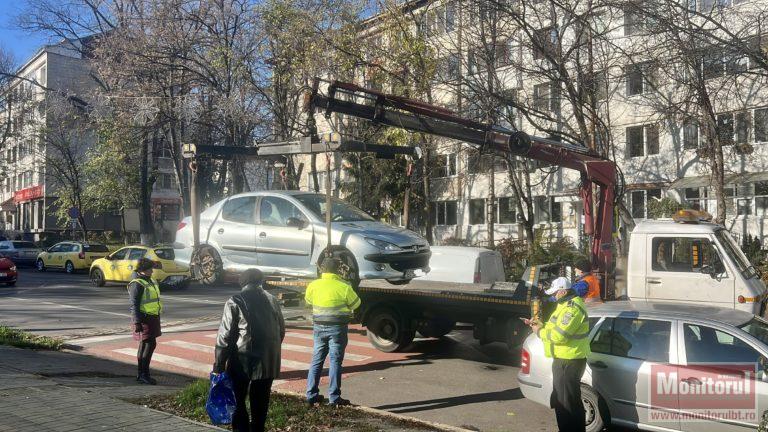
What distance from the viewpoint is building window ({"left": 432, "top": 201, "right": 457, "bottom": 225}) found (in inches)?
1526

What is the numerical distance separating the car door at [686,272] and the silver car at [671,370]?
2655 millimetres

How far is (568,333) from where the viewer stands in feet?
19.7

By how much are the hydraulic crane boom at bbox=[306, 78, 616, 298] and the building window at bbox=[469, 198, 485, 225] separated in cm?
2533

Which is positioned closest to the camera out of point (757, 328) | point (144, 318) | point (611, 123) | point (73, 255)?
point (757, 328)

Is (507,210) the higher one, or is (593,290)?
(507,210)

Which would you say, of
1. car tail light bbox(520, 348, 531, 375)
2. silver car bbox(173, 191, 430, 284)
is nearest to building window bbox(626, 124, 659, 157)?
silver car bbox(173, 191, 430, 284)

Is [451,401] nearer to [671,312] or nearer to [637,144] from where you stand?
[671,312]

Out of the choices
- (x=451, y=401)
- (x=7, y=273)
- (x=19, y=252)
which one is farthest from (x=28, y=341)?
(x=19, y=252)

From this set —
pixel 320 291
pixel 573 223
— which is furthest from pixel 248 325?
pixel 573 223

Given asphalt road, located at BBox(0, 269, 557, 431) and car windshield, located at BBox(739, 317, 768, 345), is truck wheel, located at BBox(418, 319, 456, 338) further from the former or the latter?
car windshield, located at BBox(739, 317, 768, 345)

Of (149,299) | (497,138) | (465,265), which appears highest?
(497,138)

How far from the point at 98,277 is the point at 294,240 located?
15.7m

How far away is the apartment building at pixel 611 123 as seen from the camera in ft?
Answer: 50.3

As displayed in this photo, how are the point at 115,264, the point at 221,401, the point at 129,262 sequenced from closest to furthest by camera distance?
the point at 221,401 < the point at 129,262 < the point at 115,264
